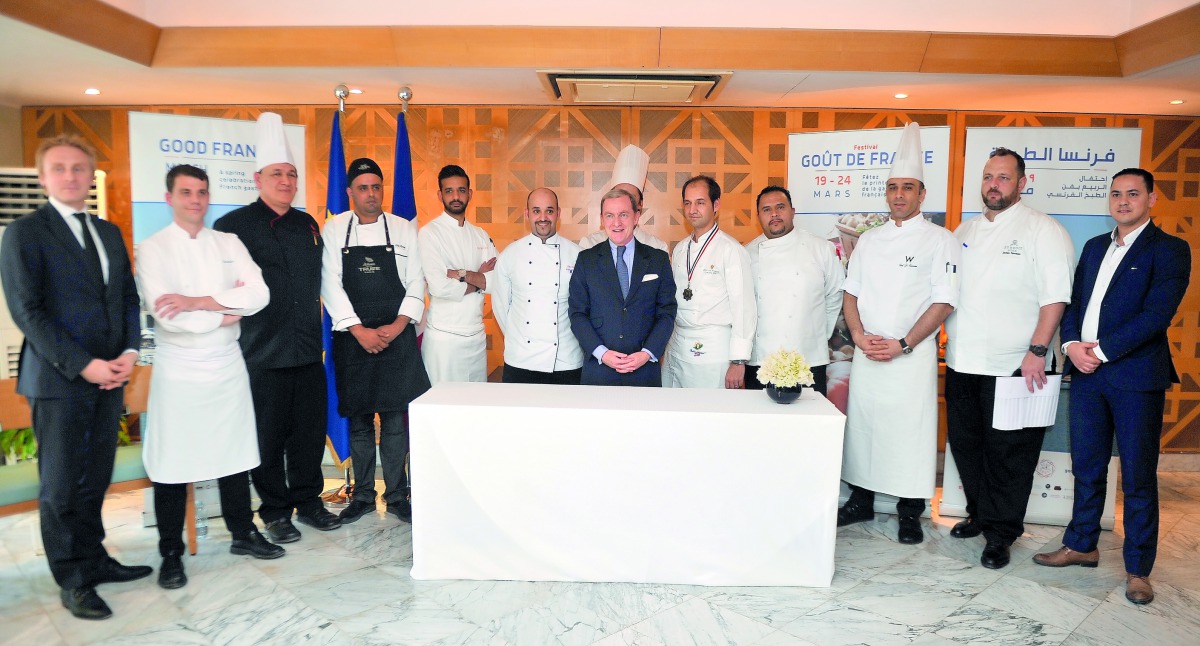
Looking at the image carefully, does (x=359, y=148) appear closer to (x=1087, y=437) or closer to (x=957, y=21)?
(x=957, y=21)

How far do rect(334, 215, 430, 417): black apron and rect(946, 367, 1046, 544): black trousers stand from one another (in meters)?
2.63

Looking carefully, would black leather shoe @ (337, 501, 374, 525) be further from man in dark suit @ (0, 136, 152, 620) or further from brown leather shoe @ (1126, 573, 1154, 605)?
brown leather shoe @ (1126, 573, 1154, 605)

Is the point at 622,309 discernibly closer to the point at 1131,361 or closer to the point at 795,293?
the point at 795,293

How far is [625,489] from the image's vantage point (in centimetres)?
279

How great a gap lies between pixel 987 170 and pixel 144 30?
4.32 metres

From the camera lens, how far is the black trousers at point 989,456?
10.8 ft

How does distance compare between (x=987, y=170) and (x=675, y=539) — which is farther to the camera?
(x=987, y=170)

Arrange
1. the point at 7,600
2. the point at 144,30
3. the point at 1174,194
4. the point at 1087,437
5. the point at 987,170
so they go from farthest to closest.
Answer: the point at 1174,194 < the point at 144,30 < the point at 987,170 < the point at 1087,437 < the point at 7,600

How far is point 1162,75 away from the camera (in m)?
3.99

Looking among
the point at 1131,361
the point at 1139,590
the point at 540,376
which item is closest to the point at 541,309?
the point at 540,376

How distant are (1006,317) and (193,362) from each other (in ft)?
11.3

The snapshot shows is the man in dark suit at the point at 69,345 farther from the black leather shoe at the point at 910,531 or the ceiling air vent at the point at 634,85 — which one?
the black leather shoe at the point at 910,531

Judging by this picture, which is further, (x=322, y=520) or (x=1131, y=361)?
(x=322, y=520)

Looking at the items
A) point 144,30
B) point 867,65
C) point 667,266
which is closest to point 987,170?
point 867,65
